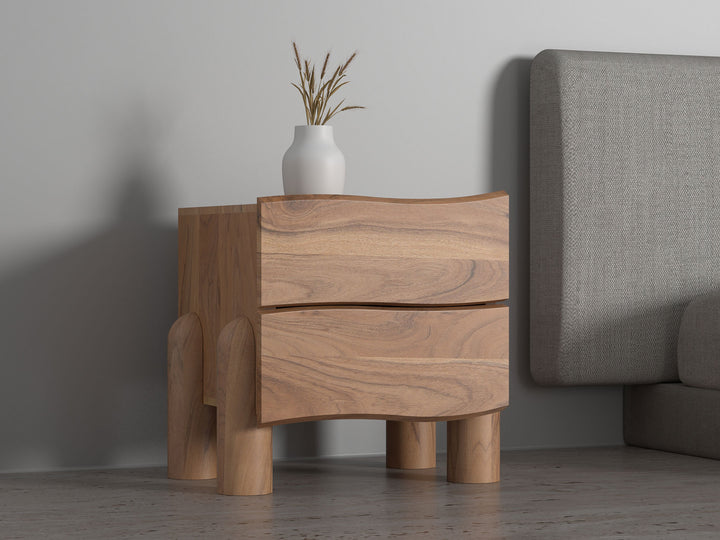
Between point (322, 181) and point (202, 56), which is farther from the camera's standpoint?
point (202, 56)

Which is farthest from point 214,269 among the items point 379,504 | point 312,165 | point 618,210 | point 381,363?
point 618,210

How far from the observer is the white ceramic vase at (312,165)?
176 centimetres

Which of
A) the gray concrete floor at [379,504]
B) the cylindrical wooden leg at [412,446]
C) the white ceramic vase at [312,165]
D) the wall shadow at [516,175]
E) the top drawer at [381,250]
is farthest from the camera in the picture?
the wall shadow at [516,175]

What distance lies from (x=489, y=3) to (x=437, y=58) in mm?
182

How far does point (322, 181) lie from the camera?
176cm

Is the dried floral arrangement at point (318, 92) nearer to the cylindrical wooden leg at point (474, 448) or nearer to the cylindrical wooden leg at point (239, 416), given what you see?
the cylindrical wooden leg at point (239, 416)

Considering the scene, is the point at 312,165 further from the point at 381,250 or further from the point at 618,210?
the point at 618,210

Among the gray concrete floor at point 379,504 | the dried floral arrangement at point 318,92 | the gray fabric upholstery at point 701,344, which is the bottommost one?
the gray concrete floor at point 379,504

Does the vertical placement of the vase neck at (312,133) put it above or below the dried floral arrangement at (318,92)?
below

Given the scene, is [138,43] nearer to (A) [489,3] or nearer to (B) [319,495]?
(A) [489,3]

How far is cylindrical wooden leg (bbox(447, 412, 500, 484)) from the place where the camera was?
1770 mm

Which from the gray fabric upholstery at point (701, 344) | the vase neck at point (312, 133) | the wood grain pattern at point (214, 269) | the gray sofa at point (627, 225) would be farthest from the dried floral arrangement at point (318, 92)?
the gray fabric upholstery at point (701, 344)

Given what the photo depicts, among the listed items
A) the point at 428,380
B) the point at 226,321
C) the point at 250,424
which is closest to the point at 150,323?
the point at 226,321

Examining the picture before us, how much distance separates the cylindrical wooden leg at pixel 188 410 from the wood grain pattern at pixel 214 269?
0.07ft
